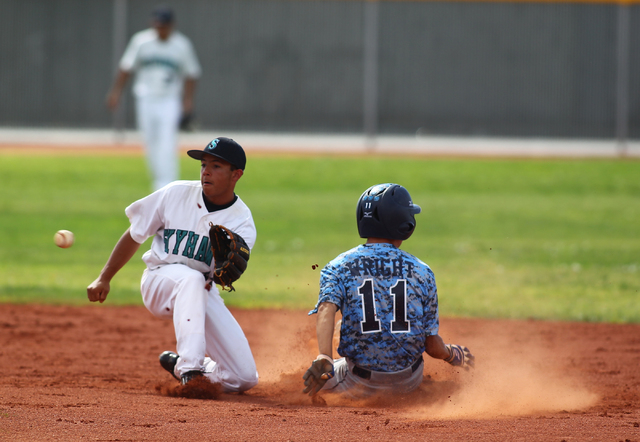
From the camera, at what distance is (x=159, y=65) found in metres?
12.4

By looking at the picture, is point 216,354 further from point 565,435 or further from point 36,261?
point 36,261

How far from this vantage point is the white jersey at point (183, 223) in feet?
14.9

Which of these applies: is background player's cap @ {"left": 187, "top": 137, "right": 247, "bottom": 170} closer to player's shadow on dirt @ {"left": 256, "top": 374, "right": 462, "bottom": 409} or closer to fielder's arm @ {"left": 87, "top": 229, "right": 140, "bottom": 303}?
fielder's arm @ {"left": 87, "top": 229, "right": 140, "bottom": 303}

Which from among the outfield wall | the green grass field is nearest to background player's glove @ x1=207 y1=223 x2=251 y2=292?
the green grass field

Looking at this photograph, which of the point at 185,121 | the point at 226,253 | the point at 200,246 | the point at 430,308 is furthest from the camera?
the point at 185,121

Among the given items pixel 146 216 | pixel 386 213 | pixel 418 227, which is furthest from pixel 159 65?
pixel 386 213

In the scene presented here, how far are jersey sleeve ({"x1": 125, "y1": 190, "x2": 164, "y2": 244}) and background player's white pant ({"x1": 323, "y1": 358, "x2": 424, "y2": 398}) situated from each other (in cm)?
127

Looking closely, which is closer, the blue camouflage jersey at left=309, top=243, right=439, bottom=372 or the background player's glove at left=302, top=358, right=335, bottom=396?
the background player's glove at left=302, top=358, right=335, bottom=396

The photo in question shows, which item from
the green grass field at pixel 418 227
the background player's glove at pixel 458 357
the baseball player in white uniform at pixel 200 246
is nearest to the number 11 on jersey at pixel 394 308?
the background player's glove at pixel 458 357

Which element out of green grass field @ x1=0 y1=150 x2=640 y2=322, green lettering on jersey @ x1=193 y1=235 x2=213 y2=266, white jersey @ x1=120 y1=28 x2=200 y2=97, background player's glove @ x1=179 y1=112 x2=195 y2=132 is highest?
white jersey @ x1=120 y1=28 x2=200 y2=97

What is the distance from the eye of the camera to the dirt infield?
3.52 meters

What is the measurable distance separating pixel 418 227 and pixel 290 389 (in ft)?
25.8

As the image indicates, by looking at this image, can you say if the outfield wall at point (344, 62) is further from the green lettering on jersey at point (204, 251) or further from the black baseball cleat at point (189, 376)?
the black baseball cleat at point (189, 376)

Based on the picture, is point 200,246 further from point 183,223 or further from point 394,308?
point 394,308
